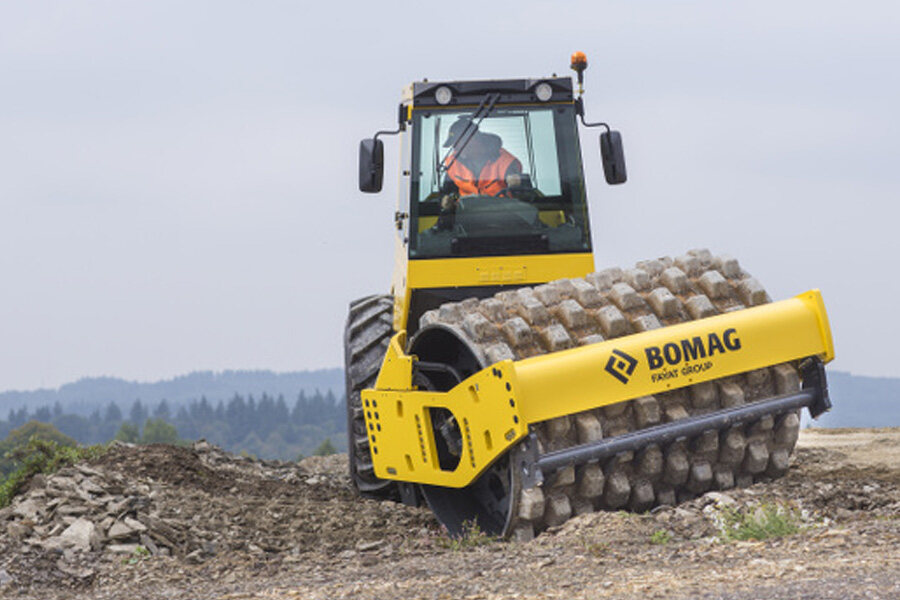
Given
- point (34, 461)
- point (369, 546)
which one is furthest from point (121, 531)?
point (34, 461)

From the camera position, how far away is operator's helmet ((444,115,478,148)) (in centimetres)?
998

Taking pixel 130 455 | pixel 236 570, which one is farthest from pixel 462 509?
pixel 130 455

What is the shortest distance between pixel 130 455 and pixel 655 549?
21.4ft

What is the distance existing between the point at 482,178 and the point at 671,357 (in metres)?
2.58

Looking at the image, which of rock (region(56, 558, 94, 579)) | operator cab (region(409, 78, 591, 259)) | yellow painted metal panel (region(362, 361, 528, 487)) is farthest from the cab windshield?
rock (region(56, 558, 94, 579))

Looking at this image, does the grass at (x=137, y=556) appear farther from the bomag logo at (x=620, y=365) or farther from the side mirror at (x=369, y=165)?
the bomag logo at (x=620, y=365)

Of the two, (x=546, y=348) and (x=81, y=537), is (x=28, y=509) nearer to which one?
(x=81, y=537)

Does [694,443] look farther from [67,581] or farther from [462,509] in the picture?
[67,581]

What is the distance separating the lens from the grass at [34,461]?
1091 centimetres

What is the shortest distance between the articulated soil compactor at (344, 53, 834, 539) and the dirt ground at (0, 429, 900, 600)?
0.33 m

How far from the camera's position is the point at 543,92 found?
33.0ft

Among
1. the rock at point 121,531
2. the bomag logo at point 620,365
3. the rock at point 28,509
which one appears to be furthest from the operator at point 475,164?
the rock at point 28,509

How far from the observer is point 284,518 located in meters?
9.98

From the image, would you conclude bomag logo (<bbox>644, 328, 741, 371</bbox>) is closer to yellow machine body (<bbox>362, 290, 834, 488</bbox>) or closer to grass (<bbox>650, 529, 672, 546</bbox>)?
yellow machine body (<bbox>362, 290, 834, 488</bbox>)
